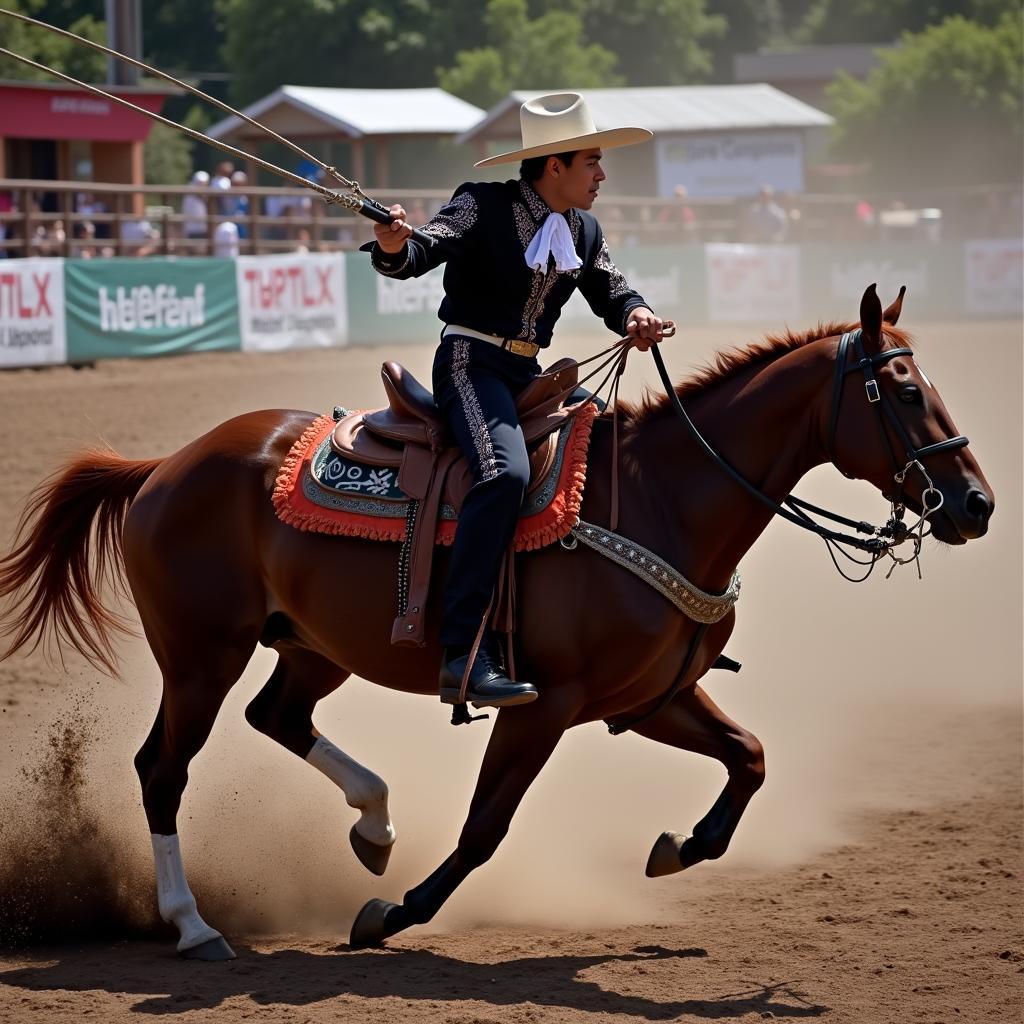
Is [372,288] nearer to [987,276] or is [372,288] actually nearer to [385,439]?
[987,276]

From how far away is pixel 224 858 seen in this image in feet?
20.5

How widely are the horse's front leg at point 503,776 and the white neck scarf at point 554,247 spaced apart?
1424 mm

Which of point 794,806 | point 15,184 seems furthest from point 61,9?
point 794,806

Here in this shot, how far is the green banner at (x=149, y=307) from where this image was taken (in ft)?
54.6

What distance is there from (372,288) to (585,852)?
50.2 ft

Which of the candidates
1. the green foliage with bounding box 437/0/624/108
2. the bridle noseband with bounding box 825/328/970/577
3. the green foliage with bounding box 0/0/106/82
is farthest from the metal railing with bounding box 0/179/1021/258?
the green foliage with bounding box 437/0/624/108

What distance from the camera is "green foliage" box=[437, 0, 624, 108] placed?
160 ft

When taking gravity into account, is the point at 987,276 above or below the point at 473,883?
above

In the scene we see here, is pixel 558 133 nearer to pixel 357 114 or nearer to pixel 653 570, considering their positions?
pixel 653 570

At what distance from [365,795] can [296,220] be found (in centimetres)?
1582

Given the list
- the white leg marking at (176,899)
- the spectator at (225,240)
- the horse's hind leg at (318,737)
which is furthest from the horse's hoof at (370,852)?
the spectator at (225,240)

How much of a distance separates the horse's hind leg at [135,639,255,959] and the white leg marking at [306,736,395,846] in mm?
554

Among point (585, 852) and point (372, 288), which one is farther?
point (372, 288)

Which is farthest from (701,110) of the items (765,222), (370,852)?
(370,852)
